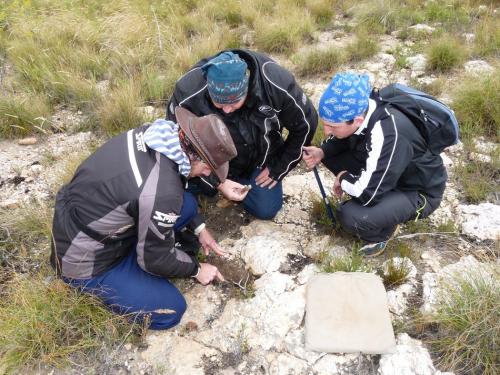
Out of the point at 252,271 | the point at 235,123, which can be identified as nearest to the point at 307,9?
the point at 235,123

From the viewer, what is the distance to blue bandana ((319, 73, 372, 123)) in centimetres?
229

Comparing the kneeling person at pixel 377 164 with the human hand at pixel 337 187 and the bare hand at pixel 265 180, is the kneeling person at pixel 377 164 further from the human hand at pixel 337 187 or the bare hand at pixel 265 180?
the bare hand at pixel 265 180

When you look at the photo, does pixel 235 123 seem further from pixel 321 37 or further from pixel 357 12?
pixel 357 12

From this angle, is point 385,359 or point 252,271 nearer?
point 385,359

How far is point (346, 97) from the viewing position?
2.30 metres

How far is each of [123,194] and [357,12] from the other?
205 inches

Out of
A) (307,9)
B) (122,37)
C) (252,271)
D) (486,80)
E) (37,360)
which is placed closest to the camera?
(37,360)

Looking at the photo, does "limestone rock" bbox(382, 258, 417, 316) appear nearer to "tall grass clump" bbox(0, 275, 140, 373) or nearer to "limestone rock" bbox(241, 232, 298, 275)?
"limestone rock" bbox(241, 232, 298, 275)

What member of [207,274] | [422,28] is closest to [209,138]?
[207,274]

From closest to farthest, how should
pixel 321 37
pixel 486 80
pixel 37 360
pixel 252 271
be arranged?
pixel 37 360 → pixel 252 271 → pixel 486 80 → pixel 321 37

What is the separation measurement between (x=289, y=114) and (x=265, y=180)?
570 millimetres

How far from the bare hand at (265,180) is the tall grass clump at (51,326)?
1380 mm

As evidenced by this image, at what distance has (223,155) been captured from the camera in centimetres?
197

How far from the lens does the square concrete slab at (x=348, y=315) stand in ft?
6.85
